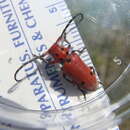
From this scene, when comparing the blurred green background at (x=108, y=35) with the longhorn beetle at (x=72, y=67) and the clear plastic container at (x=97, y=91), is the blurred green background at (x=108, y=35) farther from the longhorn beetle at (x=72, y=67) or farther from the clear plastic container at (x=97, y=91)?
the longhorn beetle at (x=72, y=67)

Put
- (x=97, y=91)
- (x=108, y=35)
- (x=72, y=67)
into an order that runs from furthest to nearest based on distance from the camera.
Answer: (x=108, y=35) < (x=97, y=91) < (x=72, y=67)

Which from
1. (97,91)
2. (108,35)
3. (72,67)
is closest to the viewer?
(72,67)

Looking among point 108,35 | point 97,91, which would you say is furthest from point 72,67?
point 108,35

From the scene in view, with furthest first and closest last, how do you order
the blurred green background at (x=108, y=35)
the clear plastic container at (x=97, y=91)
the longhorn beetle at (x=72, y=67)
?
the blurred green background at (x=108, y=35), the clear plastic container at (x=97, y=91), the longhorn beetle at (x=72, y=67)

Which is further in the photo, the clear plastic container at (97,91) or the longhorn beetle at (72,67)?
the clear plastic container at (97,91)

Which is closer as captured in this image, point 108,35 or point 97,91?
point 97,91

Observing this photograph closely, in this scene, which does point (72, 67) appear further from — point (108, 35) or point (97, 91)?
point (108, 35)

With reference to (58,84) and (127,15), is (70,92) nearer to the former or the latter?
(58,84)

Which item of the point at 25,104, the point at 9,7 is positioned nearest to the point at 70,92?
the point at 25,104

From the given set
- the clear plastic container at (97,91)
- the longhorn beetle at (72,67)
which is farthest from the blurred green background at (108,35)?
the longhorn beetle at (72,67)
